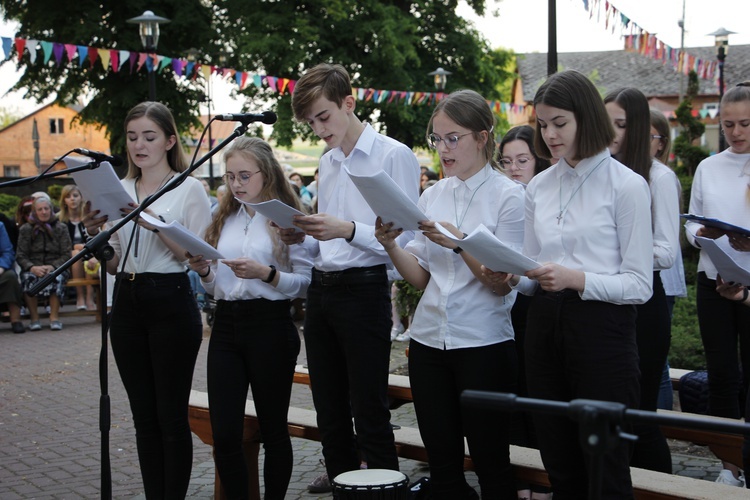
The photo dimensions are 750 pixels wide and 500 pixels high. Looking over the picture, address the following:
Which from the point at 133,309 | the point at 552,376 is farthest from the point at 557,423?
the point at 133,309

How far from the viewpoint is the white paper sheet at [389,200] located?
3.37m

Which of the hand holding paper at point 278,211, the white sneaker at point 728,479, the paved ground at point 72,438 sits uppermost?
the hand holding paper at point 278,211

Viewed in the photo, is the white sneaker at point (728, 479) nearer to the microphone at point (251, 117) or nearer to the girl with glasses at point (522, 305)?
the girl with glasses at point (522, 305)

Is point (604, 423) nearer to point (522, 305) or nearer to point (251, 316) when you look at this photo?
point (251, 316)

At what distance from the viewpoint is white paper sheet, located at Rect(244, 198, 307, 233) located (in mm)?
3896

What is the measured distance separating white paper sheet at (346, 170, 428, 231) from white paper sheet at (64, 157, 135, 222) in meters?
1.29

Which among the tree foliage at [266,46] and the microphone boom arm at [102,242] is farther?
the tree foliage at [266,46]

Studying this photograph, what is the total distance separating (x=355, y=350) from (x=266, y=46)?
932 inches

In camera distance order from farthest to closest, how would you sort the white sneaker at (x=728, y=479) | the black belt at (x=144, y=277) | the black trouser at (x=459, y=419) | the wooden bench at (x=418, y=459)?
1. the white sneaker at (x=728, y=479)
2. the black belt at (x=144, y=277)
3. the black trouser at (x=459, y=419)
4. the wooden bench at (x=418, y=459)

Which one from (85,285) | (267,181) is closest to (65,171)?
(267,181)

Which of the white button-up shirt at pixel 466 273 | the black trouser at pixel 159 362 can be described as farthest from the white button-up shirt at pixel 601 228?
the black trouser at pixel 159 362

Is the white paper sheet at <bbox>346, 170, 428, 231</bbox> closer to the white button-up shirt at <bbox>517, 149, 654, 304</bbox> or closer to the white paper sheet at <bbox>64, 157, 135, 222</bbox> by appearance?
the white button-up shirt at <bbox>517, 149, 654, 304</bbox>

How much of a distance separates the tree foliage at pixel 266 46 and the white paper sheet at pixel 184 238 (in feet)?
71.7

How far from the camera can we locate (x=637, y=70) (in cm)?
5625
